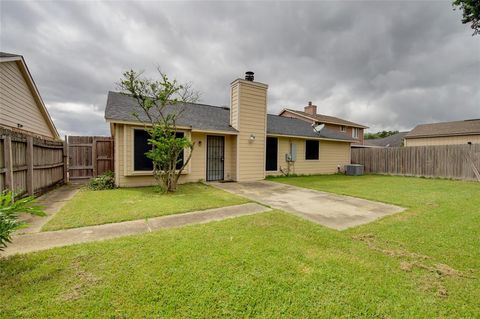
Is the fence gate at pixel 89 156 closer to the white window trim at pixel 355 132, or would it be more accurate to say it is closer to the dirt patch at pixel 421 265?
the dirt patch at pixel 421 265

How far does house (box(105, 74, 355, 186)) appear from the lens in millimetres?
7805

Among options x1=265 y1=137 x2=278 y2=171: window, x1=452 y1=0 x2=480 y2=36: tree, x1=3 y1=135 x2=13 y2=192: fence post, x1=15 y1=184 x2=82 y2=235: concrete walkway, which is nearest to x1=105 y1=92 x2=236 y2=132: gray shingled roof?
x1=265 y1=137 x2=278 y2=171: window

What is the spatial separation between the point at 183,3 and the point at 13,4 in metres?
5.02

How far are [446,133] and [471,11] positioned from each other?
15.2 meters

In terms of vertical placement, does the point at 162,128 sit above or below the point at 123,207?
above

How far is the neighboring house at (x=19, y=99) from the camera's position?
7.01 m

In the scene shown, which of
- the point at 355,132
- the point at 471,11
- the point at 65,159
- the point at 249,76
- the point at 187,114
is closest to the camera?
the point at 65,159

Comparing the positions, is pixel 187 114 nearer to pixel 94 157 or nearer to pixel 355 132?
pixel 94 157

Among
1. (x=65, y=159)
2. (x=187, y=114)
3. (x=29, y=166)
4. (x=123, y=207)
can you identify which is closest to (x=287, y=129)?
(x=187, y=114)

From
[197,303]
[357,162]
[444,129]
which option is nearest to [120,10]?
[197,303]

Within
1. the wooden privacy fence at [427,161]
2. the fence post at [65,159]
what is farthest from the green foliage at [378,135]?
the fence post at [65,159]

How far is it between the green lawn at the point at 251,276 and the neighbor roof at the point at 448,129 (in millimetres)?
25169

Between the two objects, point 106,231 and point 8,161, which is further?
point 8,161

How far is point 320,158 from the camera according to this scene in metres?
13.7
